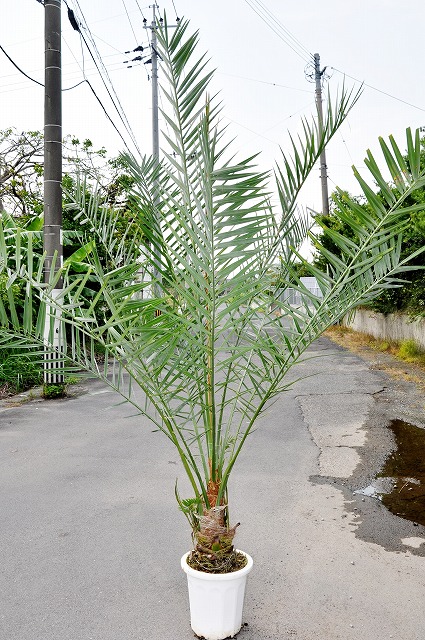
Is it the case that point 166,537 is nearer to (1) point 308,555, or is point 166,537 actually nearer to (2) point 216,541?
(1) point 308,555

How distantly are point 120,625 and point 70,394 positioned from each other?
631 cm

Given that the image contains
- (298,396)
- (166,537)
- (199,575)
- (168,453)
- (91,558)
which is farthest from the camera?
(298,396)

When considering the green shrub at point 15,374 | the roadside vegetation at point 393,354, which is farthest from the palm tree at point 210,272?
the roadside vegetation at point 393,354

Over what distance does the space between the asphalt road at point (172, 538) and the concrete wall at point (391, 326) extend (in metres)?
5.81

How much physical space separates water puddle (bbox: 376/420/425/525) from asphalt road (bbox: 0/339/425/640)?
0.13 metres

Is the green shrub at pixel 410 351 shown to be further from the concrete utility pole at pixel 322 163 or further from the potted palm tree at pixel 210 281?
the concrete utility pole at pixel 322 163

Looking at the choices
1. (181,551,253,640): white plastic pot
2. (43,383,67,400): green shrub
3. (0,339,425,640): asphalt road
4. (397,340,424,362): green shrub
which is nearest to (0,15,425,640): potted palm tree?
(181,551,253,640): white plastic pot

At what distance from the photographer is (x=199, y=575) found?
2656mm

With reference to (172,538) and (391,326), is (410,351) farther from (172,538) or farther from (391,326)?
(172,538)

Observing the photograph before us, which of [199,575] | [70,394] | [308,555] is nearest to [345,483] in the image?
[308,555]

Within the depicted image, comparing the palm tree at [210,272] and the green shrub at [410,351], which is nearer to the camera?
the palm tree at [210,272]

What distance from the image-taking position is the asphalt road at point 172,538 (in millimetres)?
2910

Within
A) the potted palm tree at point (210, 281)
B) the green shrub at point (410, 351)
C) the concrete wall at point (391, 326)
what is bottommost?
the green shrub at point (410, 351)

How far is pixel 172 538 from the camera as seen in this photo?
12.6 feet
